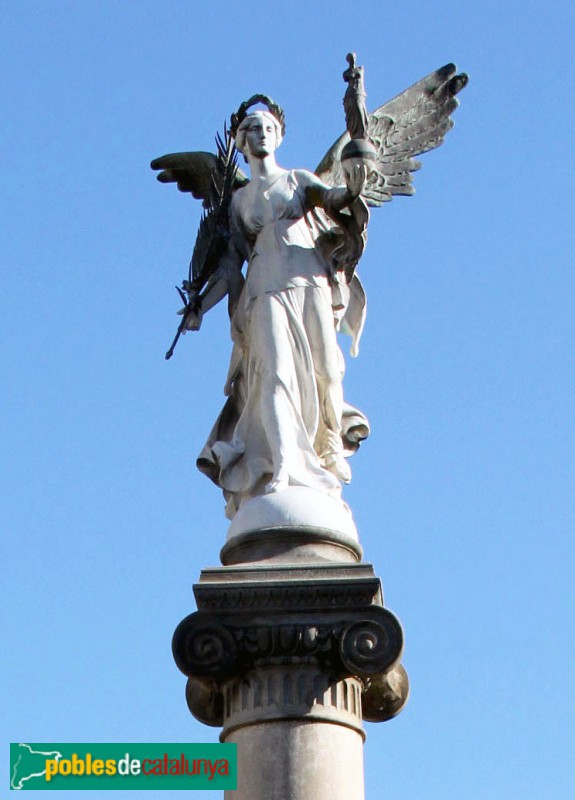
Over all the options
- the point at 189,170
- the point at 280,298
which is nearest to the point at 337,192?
the point at 280,298

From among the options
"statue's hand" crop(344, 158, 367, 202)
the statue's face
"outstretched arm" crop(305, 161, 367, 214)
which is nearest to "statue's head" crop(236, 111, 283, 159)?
the statue's face

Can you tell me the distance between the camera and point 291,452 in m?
11.7

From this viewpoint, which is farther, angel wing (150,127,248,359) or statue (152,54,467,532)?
angel wing (150,127,248,359)

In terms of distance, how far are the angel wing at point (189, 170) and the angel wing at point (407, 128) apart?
113 cm

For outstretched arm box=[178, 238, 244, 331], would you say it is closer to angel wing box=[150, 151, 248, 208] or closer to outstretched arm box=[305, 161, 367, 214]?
outstretched arm box=[305, 161, 367, 214]

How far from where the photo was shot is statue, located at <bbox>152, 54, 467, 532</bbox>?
1191cm

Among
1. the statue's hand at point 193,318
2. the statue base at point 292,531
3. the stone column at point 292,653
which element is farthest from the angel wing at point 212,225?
the stone column at point 292,653

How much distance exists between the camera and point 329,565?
35.0ft

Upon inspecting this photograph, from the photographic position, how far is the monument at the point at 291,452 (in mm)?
10438

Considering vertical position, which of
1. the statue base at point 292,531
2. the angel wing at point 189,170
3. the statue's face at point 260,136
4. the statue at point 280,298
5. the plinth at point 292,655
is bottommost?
the plinth at point 292,655

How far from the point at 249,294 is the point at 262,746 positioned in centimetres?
371

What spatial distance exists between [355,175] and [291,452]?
2143mm

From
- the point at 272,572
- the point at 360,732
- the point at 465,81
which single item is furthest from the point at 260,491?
the point at 465,81

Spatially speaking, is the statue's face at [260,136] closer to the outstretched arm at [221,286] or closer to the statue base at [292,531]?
the outstretched arm at [221,286]
